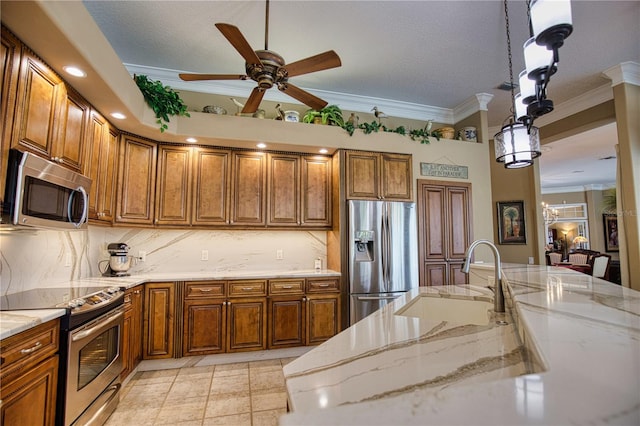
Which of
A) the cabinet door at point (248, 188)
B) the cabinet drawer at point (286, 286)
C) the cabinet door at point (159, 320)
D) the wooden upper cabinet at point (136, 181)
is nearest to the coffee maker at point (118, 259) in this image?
the wooden upper cabinet at point (136, 181)

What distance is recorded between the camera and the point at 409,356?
92cm

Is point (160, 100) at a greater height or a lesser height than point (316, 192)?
greater

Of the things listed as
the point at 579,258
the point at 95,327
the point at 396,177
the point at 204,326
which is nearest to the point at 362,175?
the point at 396,177

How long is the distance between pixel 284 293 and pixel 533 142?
2.71 metres

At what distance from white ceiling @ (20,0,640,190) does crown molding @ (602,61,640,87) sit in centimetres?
7

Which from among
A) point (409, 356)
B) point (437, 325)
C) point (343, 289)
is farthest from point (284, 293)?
point (409, 356)

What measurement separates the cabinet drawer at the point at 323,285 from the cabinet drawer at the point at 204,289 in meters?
0.92

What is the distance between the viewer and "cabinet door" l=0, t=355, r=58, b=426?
4.45 feet

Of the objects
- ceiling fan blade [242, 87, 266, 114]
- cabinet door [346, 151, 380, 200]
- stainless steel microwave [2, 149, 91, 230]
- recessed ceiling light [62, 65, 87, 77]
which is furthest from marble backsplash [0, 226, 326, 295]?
ceiling fan blade [242, 87, 266, 114]

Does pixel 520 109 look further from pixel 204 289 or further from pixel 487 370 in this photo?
pixel 204 289

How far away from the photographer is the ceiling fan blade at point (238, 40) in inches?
73.4

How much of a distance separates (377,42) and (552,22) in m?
1.98

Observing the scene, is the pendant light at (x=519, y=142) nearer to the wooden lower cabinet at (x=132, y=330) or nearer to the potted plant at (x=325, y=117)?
the potted plant at (x=325, y=117)

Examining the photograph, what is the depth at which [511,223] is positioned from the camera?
17.6 ft
